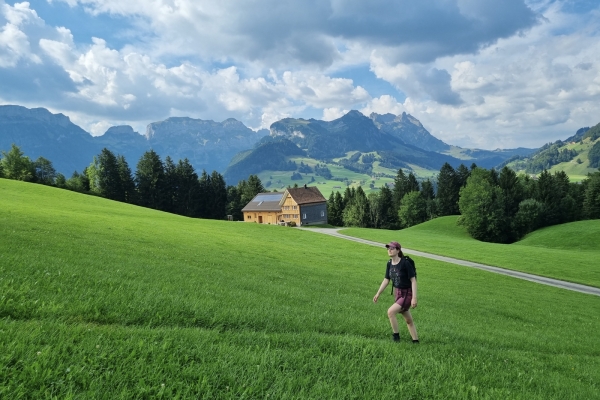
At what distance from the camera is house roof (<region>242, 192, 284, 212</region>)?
123m

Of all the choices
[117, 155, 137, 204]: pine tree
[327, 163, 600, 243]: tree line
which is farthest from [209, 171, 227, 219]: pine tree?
[327, 163, 600, 243]: tree line

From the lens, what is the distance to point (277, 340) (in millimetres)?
7387

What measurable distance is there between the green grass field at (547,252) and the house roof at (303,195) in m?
47.2

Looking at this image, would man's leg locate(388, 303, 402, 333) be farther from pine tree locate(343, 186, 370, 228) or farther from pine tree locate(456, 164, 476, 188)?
pine tree locate(456, 164, 476, 188)

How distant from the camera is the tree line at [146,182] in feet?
324

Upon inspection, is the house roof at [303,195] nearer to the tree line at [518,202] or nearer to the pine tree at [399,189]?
the pine tree at [399,189]

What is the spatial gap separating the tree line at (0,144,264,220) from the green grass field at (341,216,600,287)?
64191mm

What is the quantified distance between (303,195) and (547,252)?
85376mm

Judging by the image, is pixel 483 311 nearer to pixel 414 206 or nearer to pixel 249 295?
pixel 249 295

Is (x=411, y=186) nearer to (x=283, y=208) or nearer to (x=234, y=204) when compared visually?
(x=283, y=208)

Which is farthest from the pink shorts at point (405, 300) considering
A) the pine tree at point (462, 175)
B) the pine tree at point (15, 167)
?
the pine tree at point (462, 175)

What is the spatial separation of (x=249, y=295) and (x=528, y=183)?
111m

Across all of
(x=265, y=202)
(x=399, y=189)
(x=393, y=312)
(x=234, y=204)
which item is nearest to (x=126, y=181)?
(x=234, y=204)

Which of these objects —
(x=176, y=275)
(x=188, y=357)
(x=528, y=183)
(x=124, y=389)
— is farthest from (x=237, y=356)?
(x=528, y=183)
